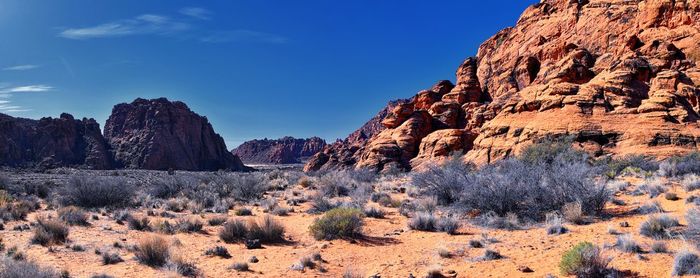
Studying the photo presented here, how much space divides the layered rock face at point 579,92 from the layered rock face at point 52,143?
2347 inches

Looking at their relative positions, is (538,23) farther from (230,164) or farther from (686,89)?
(230,164)

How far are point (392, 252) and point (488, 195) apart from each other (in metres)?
4.03

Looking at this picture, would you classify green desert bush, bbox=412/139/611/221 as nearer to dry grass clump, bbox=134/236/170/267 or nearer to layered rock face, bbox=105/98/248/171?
dry grass clump, bbox=134/236/170/267

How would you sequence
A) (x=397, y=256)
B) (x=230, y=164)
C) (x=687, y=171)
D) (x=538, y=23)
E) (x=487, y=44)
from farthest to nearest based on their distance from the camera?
(x=230, y=164) < (x=487, y=44) < (x=538, y=23) < (x=687, y=171) < (x=397, y=256)

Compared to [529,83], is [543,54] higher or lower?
higher

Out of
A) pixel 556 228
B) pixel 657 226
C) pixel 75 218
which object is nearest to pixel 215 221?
pixel 75 218

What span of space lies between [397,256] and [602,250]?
12.4 feet

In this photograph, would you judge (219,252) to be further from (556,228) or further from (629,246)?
(629,246)

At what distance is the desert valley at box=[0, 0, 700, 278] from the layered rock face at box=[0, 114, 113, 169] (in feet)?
170

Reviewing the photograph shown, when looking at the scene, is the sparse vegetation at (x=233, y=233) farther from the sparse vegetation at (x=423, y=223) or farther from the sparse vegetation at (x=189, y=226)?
the sparse vegetation at (x=423, y=223)

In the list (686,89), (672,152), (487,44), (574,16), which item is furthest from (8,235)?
(487,44)

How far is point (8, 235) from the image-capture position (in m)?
11.4

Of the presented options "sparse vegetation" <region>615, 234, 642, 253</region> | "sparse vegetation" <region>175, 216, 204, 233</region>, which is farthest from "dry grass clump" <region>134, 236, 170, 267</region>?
"sparse vegetation" <region>615, 234, 642, 253</region>

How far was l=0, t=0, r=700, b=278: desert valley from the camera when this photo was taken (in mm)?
8047
